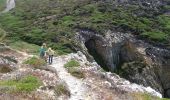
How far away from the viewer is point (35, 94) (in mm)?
35031

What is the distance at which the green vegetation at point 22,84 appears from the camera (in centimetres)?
3544

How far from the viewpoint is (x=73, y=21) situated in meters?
101

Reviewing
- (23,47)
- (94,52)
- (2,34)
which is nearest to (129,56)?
(94,52)

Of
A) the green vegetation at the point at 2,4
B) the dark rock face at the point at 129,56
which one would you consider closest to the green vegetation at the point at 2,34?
the dark rock face at the point at 129,56

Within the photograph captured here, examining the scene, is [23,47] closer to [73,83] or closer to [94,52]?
[94,52]

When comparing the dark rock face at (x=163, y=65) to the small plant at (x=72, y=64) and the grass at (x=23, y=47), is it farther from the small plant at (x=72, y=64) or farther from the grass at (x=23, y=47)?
the small plant at (x=72, y=64)

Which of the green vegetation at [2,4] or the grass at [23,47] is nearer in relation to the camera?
the grass at [23,47]

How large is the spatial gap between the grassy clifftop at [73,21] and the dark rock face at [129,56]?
10.8 ft

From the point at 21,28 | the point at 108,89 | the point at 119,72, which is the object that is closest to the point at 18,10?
the point at 21,28

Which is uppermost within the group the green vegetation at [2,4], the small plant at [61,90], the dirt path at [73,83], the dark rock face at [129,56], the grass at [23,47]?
the small plant at [61,90]

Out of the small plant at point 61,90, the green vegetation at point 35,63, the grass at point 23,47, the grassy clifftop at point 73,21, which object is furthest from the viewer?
the grassy clifftop at point 73,21

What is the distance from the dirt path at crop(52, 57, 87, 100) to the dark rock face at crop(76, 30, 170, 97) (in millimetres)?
28137

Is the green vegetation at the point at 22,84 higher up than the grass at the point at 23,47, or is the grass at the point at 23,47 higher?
the green vegetation at the point at 22,84

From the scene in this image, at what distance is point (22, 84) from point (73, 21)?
212 feet
